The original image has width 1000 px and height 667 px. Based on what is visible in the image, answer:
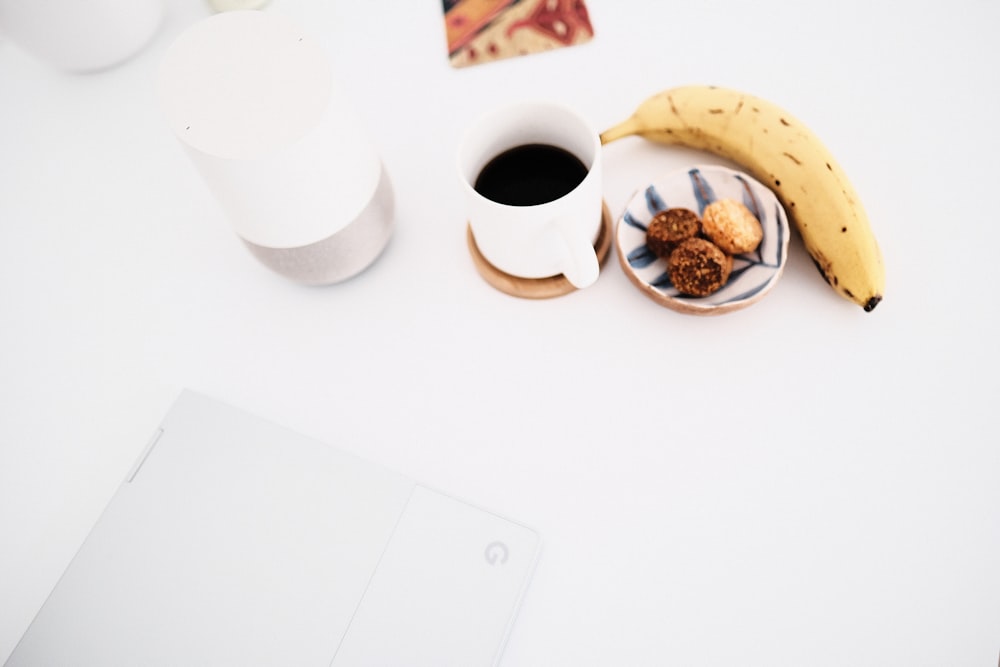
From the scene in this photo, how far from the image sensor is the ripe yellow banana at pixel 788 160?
1.73ft

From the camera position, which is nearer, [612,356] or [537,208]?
[537,208]

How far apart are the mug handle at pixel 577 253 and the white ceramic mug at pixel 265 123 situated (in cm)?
17

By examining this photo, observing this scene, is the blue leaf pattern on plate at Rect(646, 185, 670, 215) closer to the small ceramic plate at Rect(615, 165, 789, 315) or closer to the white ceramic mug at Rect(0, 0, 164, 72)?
the small ceramic plate at Rect(615, 165, 789, 315)

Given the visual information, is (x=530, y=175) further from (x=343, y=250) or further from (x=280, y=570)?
(x=280, y=570)

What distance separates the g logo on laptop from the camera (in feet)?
1.64

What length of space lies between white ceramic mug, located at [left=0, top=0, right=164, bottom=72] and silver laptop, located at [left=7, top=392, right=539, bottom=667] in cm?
47

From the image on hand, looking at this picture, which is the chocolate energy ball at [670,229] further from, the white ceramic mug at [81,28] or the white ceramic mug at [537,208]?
the white ceramic mug at [81,28]

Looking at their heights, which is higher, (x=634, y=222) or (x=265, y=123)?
(x=265, y=123)

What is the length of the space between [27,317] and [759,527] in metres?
0.72

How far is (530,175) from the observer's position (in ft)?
1.80

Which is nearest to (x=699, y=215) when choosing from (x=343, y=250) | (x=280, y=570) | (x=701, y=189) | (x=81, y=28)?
(x=701, y=189)

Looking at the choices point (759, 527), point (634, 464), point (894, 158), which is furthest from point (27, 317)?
point (894, 158)

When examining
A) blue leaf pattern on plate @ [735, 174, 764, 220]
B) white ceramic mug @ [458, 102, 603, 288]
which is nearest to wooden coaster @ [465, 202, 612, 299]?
white ceramic mug @ [458, 102, 603, 288]

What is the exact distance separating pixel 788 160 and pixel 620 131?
153 mm
